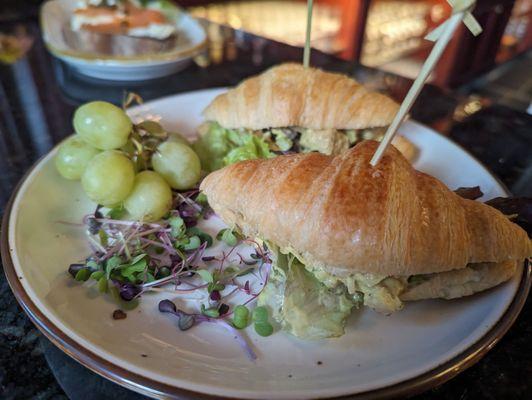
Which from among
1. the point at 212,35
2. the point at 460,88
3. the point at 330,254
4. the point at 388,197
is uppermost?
the point at 388,197

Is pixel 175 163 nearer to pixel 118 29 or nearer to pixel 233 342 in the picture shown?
pixel 233 342

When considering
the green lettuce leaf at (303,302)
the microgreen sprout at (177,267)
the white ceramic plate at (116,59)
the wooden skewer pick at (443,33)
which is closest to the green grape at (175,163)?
the microgreen sprout at (177,267)

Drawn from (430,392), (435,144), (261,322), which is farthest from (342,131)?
(430,392)

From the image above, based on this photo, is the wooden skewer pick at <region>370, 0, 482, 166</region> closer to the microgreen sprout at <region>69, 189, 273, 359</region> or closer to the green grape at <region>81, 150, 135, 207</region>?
the microgreen sprout at <region>69, 189, 273, 359</region>

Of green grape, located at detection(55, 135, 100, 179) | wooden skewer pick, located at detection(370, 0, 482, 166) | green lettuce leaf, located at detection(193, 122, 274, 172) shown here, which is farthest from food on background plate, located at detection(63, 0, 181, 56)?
wooden skewer pick, located at detection(370, 0, 482, 166)

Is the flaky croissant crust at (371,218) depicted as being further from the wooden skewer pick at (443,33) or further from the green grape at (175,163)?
the green grape at (175,163)

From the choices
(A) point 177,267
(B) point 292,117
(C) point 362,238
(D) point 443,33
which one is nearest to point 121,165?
(A) point 177,267

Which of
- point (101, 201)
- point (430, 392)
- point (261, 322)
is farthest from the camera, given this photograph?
point (101, 201)

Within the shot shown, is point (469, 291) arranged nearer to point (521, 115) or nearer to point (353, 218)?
point (353, 218)
